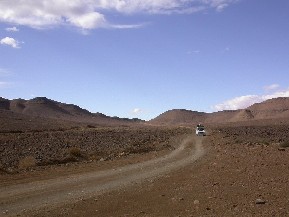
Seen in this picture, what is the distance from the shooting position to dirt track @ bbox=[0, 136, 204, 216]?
13469mm

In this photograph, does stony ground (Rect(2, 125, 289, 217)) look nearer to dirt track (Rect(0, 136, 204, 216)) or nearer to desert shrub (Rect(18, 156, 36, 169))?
dirt track (Rect(0, 136, 204, 216))

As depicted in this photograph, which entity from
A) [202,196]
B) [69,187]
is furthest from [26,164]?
[202,196]

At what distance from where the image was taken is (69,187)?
16.6 meters

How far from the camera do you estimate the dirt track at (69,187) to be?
1347cm

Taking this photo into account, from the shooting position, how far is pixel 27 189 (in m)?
16.3

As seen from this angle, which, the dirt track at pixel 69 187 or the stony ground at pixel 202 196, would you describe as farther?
the dirt track at pixel 69 187

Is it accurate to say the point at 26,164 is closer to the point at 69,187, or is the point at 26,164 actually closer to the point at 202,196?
the point at 69,187

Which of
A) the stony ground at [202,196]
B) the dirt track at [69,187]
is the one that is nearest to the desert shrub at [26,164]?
the dirt track at [69,187]

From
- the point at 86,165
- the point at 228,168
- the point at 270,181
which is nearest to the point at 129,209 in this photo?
the point at 270,181

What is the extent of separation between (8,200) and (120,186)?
4.17 meters

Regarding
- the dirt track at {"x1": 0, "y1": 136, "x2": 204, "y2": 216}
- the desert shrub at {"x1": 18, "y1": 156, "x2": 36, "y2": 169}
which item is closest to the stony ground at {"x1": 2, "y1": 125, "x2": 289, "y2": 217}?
the dirt track at {"x1": 0, "y1": 136, "x2": 204, "y2": 216}

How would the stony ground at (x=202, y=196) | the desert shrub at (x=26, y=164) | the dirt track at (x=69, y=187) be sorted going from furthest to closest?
the desert shrub at (x=26, y=164)
the dirt track at (x=69, y=187)
the stony ground at (x=202, y=196)

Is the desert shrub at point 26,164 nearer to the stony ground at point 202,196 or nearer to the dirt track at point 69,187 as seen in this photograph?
the dirt track at point 69,187

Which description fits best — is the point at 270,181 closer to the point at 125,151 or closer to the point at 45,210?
the point at 45,210
